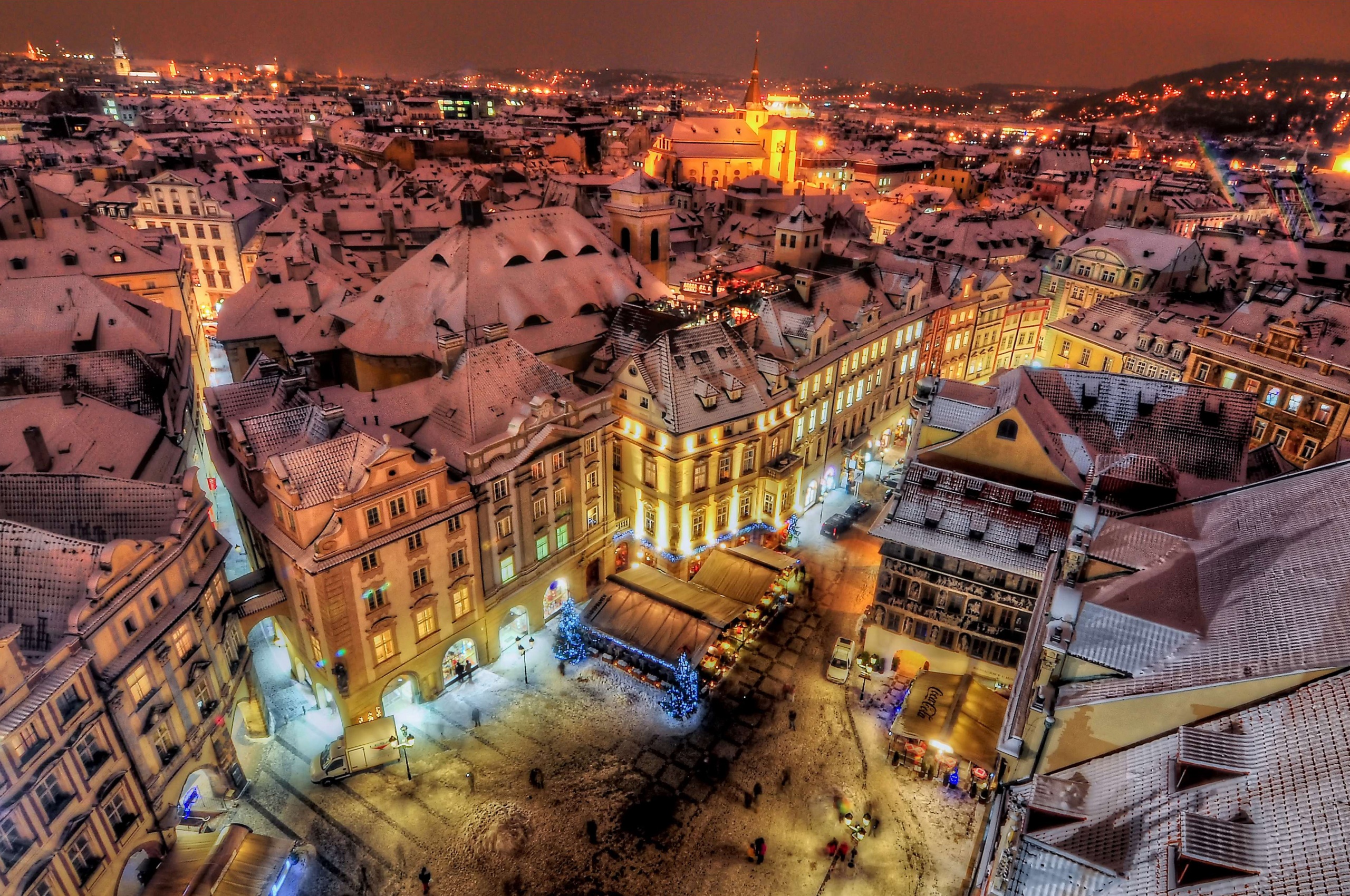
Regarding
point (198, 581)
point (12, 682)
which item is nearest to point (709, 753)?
point (198, 581)

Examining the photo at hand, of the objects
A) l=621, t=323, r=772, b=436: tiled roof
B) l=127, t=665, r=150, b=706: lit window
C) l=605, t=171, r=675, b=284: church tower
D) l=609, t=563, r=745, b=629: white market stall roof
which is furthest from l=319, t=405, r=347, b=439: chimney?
l=605, t=171, r=675, b=284: church tower

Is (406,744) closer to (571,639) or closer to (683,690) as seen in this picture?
(571,639)

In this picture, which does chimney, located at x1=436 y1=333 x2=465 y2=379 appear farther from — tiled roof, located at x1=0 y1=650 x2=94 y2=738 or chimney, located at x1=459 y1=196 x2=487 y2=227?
tiled roof, located at x1=0 y1=650 x2=94 y2=738

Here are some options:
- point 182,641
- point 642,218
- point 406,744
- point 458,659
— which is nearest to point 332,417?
point 182,641

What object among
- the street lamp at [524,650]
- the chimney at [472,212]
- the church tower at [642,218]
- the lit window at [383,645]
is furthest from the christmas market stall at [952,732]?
the church tower at [642,218]

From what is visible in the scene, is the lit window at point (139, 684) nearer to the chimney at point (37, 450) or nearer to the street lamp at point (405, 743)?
the street lamp at point (405, 743)

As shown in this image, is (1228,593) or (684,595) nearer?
(1228,593)

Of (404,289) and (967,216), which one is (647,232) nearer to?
(404,289)
